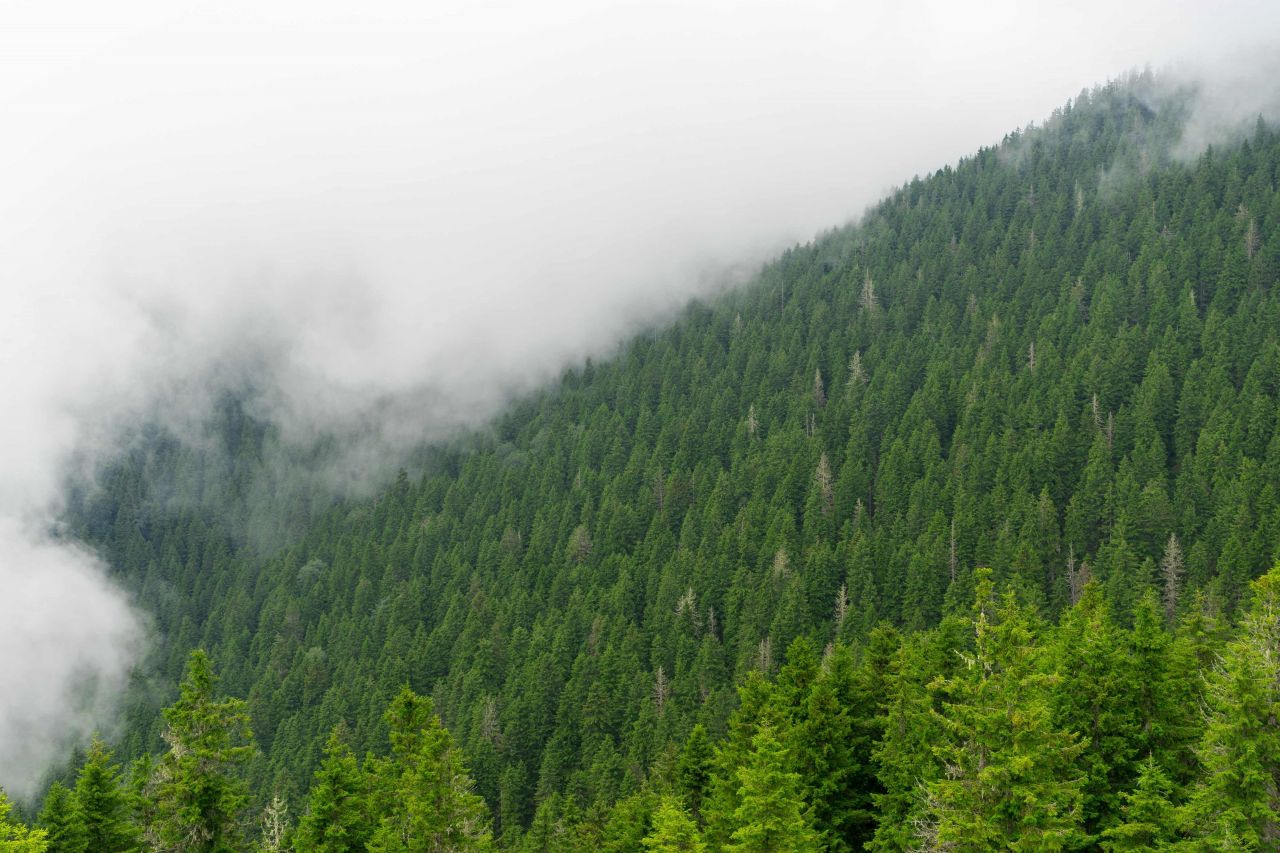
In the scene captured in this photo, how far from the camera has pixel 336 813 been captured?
42375 mm

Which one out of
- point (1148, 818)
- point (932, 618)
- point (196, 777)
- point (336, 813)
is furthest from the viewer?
point (932, 618)

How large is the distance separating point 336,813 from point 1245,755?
107 feet

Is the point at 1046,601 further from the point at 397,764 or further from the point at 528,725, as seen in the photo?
the point at 397,764

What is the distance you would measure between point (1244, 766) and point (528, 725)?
110 metres

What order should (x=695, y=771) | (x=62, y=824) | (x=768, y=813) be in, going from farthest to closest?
1. (x=695, y=771)
2. (x=62, y=824)
3. (x=768, y=813)

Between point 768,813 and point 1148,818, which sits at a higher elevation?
point 768,813

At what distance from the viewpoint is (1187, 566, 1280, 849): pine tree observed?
3170 centimetres

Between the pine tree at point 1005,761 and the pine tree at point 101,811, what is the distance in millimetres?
29912

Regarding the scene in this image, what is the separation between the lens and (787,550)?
148000 millimetres

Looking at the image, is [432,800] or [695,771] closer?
[432,800]

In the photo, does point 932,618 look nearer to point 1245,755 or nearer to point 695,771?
point 695,771

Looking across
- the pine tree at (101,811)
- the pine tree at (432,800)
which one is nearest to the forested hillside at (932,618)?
the pine tree at (432,800)

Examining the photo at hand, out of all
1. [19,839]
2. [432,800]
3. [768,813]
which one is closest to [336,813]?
[432,800]

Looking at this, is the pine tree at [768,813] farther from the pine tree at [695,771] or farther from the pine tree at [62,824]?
the pine tree at [62,824]
